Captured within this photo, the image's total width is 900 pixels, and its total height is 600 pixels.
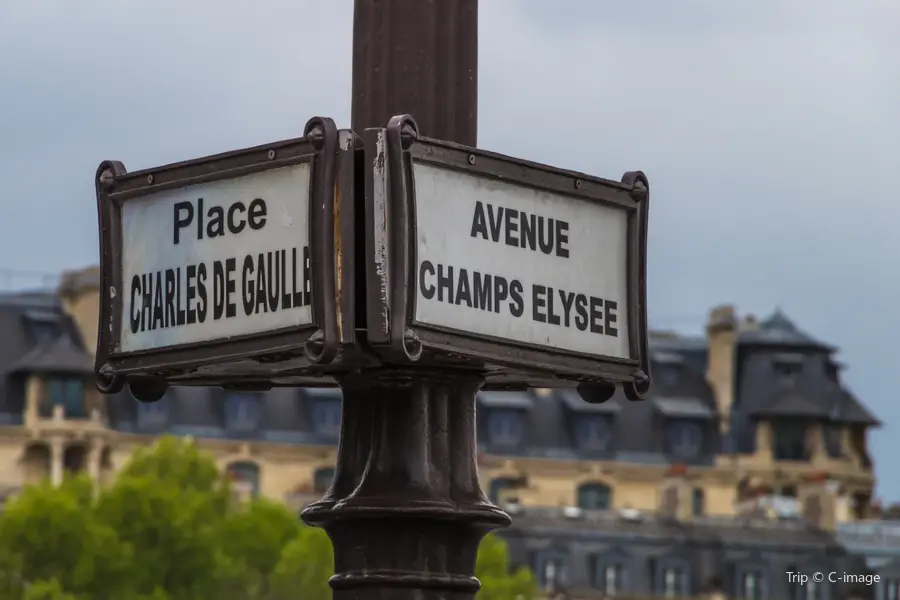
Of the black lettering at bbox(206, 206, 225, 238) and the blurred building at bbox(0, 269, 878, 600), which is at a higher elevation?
the blurred building at bbox(0, 269, 878, 600)

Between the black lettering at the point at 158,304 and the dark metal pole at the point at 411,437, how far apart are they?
52cm

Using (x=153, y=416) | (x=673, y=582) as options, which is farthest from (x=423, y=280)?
(x=153, y=416)

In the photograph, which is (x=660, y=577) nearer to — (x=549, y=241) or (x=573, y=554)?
(x=573, y=554)

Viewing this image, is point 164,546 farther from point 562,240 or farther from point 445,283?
point 445,283

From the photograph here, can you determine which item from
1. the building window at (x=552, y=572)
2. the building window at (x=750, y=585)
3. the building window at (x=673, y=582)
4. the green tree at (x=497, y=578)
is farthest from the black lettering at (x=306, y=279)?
the building window at (x=750, y=585)

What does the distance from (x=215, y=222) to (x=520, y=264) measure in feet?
2.57

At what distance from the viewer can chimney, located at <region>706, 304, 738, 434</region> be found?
150 m

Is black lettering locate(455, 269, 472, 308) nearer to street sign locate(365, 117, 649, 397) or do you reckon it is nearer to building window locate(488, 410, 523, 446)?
street sign locate(365, 117, 649, 397)

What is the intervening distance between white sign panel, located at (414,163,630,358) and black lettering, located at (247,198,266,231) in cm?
41

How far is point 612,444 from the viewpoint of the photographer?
484 ft

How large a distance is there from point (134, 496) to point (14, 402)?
32591 mm

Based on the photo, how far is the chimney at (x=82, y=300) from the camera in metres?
135

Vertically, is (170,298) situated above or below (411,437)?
above

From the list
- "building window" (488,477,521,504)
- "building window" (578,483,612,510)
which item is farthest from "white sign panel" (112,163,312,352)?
"building window" (578,483,612,510)
